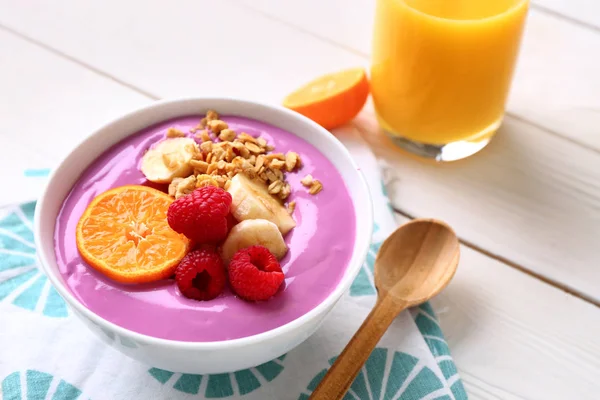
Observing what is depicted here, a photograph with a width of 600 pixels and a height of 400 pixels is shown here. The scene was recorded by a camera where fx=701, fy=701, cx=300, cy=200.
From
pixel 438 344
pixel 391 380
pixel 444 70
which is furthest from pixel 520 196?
pixel 391 380

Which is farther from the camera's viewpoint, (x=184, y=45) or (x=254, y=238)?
(x=184, y=45)

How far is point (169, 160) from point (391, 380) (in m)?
0.52

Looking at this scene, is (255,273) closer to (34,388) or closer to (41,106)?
(34,388)

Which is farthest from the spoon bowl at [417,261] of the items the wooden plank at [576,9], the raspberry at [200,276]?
the wooden plank at [576,9]

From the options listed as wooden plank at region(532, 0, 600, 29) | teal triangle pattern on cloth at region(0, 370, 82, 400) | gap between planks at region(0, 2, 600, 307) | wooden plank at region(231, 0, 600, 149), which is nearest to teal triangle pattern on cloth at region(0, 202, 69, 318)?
teal triangle pattern on cloth at region(0, 370, 82, 400)

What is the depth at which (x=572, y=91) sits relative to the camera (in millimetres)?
1697

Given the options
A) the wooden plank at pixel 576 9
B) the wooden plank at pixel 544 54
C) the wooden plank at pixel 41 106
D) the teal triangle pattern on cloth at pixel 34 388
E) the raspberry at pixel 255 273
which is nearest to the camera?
the raspberry at pixel 255 273

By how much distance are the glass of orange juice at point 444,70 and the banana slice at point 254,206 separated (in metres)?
0.47

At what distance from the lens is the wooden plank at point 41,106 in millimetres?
1467

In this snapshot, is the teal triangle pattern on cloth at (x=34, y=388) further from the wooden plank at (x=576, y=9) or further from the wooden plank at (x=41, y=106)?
the wooden plank at (x=576, y=9)

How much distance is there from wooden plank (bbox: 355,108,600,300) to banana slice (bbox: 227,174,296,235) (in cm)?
39

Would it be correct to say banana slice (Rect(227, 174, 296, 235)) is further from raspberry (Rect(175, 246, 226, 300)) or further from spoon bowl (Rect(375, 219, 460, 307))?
spoon bowl (Rect(375, 219, 460, 307))

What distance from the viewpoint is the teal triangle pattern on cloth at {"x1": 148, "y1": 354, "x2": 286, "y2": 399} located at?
1.11 metres

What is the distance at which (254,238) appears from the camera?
3.43 ft
